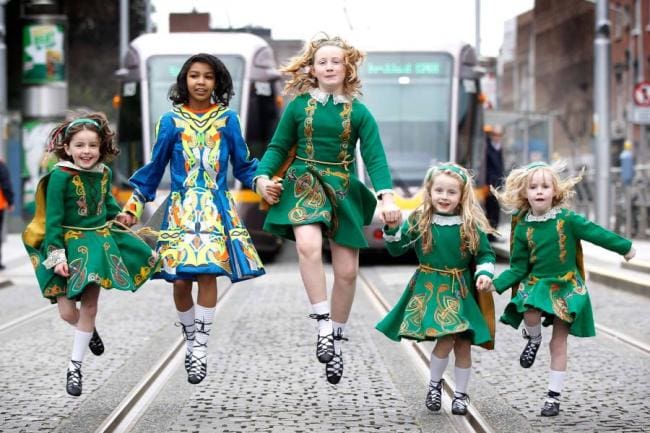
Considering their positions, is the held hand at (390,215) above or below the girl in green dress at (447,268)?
above

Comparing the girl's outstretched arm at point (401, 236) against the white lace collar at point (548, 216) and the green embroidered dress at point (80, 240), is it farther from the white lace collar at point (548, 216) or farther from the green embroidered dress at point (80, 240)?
the green embroidered dress at point (80, 240)

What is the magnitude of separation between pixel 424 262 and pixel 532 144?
87.4 feet

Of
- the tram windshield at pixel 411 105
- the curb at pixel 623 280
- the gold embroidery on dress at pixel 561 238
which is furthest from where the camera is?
the tram windshield at pixel 411 105

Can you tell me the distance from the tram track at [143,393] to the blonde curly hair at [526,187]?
6.67 ft

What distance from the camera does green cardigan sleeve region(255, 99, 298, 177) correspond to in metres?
6.63

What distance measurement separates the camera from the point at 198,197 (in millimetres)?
6570

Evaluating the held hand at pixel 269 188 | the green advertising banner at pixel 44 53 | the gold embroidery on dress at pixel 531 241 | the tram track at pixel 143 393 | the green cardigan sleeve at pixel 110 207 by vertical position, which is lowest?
the tram track at pixel 143 393

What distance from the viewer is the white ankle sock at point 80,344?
6426 millimetres

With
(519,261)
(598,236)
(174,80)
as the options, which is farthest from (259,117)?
(598,236)

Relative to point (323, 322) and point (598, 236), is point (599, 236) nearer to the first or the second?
point (598, 236)

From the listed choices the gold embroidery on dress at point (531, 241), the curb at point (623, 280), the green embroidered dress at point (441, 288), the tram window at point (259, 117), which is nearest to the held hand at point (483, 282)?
the green embroidered dress at point (441, 288)

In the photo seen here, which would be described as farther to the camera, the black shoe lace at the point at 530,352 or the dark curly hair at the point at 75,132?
the black shoe lace at the point at 530,352

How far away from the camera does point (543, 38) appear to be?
208ft

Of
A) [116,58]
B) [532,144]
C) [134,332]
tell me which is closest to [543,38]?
[116,58]
